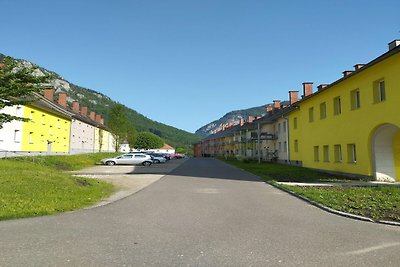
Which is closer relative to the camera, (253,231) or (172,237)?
(172,237)

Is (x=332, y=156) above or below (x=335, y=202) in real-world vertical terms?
above

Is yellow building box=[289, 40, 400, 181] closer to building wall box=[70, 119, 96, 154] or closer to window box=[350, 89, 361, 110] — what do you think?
window box=[350, 89, 361, 110]

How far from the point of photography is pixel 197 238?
6.64 meters

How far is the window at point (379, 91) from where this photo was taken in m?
18.2

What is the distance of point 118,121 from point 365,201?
2188 inches

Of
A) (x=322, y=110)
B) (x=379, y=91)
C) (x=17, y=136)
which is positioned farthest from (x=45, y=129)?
(x=379, y=91)

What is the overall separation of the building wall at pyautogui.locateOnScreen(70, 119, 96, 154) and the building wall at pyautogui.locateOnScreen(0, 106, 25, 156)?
1581 centimetres

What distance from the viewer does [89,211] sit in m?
9.66

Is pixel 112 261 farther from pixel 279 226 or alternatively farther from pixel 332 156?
pixel 332 156

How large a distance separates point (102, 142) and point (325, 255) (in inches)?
2577

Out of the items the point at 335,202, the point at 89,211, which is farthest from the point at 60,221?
the point at 335,202

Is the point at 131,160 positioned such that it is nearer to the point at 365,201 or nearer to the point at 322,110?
the point at 322,110

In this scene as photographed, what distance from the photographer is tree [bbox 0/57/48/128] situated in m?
14.8

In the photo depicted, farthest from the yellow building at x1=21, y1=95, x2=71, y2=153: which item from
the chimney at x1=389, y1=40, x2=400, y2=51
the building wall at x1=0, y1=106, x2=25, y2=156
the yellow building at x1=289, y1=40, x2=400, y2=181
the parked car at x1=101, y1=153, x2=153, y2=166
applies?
the chimney at x1=389, y1=40, x2=400, y2=51
